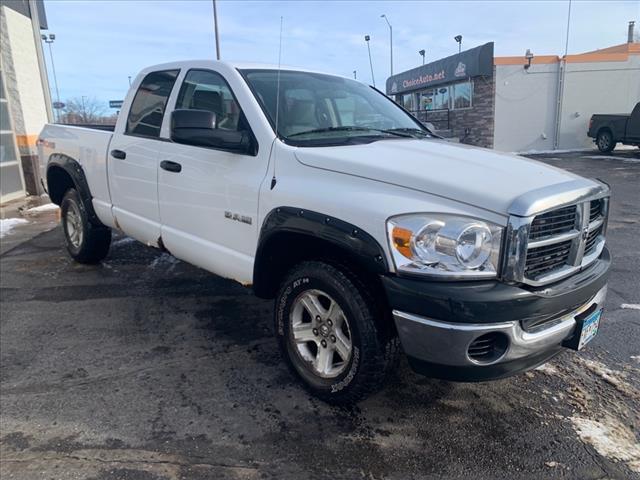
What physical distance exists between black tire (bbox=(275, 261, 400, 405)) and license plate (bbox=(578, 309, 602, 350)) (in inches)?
37.4

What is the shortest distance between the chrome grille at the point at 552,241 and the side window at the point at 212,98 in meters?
1.87

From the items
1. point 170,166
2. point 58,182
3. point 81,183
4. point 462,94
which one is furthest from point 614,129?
point 170,166

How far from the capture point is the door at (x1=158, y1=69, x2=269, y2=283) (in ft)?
11.0

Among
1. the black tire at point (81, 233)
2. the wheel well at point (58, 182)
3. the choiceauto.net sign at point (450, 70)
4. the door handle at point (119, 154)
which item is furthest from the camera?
the choiceauto.net sign at point (450, 70)

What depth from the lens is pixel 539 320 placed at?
2490 mm

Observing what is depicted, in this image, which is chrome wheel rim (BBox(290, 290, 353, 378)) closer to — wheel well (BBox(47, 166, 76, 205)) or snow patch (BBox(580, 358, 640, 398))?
snow patch (BBox(580, 358, 640, 398))

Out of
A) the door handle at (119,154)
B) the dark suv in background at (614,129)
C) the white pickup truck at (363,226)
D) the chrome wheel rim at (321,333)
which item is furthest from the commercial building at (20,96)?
the dark suv in background at (614,129)

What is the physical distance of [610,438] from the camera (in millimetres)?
2762

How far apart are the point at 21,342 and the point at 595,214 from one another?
4.09 meters

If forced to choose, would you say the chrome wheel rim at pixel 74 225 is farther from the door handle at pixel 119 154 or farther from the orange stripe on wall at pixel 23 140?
the orange stripe on wall at pixel 23 140

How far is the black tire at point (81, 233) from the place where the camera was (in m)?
5.54

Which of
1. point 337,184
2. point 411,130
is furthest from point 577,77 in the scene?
point 337,184

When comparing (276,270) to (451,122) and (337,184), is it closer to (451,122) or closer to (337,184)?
(337,184)

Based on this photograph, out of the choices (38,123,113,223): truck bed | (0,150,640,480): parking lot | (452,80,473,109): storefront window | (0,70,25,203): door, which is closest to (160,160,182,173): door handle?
(38,123,113,223): truck bed
